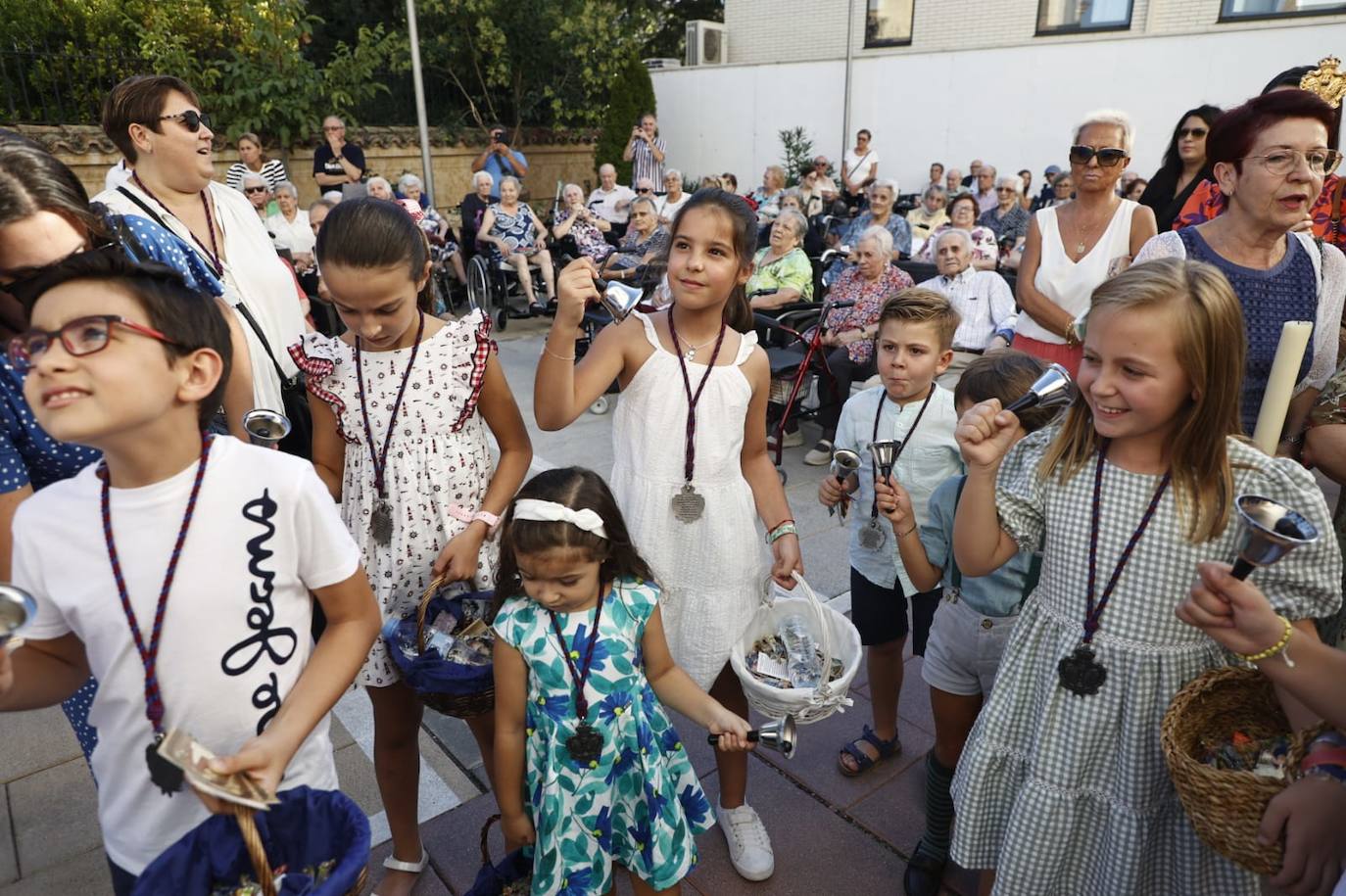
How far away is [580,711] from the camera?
1796 millimetres

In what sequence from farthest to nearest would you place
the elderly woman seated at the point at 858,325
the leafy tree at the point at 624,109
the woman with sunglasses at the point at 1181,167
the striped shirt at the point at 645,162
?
1. the leafy tree at the point at 624,109
2. the striped shirt at the point at 645,162
3. the elderly woman seated at the point at 858,325
4. the woman with sunglasses at the point at 1181,167

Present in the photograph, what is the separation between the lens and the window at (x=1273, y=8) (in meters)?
11.2

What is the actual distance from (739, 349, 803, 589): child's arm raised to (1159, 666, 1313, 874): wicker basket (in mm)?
956

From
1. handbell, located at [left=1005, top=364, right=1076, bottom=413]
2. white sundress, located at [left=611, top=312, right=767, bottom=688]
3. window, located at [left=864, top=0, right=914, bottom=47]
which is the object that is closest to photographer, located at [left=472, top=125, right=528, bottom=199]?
window, located at [left=864, top=0, right=914, bottom=47]

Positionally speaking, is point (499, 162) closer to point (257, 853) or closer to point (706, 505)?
point (706, 505)

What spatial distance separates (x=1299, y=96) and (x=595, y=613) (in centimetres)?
227

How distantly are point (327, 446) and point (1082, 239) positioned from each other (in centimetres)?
298

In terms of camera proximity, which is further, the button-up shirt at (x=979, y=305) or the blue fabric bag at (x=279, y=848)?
the button-up shirt at (x=979, y=305)

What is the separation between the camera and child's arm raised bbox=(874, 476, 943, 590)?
1.92m

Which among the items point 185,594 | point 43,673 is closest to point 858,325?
point 185,594

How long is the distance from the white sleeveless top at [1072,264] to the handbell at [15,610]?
3330 millimetres

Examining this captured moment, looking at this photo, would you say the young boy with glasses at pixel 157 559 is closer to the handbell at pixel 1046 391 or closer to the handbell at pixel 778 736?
the handbell at pixel 778 736

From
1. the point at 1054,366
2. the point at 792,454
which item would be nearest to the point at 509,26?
the point at 792,454

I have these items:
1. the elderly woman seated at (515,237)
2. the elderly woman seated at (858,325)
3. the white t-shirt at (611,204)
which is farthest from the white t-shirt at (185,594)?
the white t-shirt at (611,204)
